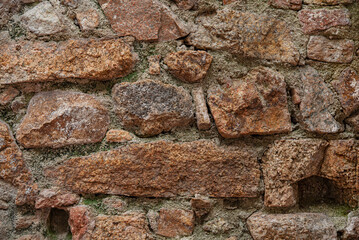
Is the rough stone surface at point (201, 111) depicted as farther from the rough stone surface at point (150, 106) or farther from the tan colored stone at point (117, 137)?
the tan colored stone at point (117, 137)

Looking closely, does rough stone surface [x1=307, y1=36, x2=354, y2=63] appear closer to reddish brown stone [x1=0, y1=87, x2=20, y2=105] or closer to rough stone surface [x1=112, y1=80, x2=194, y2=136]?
rough stone surface [x1=112, y1=80, x2=194, y2=136]

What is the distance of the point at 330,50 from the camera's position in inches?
48.8

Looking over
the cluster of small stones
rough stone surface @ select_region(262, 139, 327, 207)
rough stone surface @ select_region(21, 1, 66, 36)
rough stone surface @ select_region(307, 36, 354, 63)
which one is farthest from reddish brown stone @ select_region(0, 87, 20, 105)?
rough stone surface @ select_region(307, 36, 354, 63)

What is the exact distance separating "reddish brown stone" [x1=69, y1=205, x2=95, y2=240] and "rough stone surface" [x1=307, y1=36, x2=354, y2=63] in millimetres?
925

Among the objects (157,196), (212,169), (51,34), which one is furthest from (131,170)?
(51,34)

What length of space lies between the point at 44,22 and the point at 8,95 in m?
0.27

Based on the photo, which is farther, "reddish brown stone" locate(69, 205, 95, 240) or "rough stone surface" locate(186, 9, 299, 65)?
"rough stone surface" locate(186, 9, 299, 65)

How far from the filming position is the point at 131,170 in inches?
43.5

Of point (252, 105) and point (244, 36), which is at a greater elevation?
point (244, 36)

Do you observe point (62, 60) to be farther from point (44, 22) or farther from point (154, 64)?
point (154, 64)

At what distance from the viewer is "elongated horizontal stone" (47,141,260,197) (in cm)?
110

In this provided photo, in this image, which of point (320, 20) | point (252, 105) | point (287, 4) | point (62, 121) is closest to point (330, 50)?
point (320, 20)

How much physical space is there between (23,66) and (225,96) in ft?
2.18

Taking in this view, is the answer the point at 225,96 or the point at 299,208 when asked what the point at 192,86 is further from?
the point at 299,208
